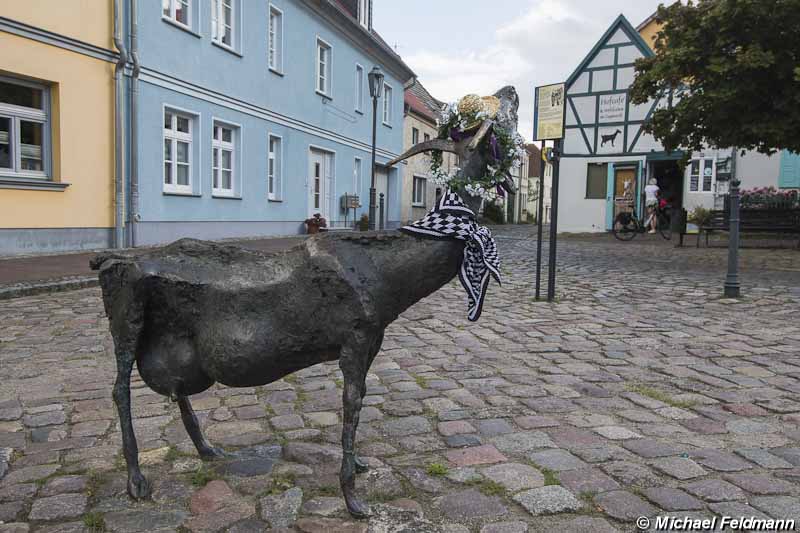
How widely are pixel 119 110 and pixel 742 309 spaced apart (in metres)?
11.6

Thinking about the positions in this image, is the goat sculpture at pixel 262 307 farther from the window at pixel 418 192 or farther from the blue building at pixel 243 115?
the window at pixel 418 192

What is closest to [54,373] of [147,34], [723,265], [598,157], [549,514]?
[549,514]

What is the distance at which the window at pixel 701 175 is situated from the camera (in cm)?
2427

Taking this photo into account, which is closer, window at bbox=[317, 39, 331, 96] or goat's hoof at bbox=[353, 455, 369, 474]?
goat's hoof at bbox=[353, 455, 369, 474]

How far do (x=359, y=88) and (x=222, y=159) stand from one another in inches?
380

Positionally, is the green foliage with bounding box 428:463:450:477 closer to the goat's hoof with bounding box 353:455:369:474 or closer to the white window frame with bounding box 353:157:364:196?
the goat's hoof with bounding box 353:455:369:474

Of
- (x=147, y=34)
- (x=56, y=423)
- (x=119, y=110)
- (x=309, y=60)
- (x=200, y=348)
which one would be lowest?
(x=56, y=423)

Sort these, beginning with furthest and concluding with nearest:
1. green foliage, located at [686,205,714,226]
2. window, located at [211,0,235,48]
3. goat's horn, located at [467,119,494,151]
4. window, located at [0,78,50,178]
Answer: green foliage, located at [686,205,714,226] → window, located at [211,0,235,48] → window, located at [0,78,50,178] → goat's horn, located at [467,119,494,151]

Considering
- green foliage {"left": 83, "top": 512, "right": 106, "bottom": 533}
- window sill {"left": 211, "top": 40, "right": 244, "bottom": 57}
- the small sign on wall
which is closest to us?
green foliage {"left": 83, "top": 512, "right": 106, "bottom": 533}

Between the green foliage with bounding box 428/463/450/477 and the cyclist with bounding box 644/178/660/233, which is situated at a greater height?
the cyclist with bounding box 644/178/660/233

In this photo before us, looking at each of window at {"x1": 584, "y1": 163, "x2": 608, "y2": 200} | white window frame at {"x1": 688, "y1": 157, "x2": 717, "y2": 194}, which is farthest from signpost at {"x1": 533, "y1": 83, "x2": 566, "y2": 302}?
window at {"x1": 584, "y1": 163, "x2": 608, "y2": 200}

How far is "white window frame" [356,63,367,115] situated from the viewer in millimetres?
24547

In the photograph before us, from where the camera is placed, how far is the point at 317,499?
2656 mm

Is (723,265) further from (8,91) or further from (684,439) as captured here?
(8,91)
